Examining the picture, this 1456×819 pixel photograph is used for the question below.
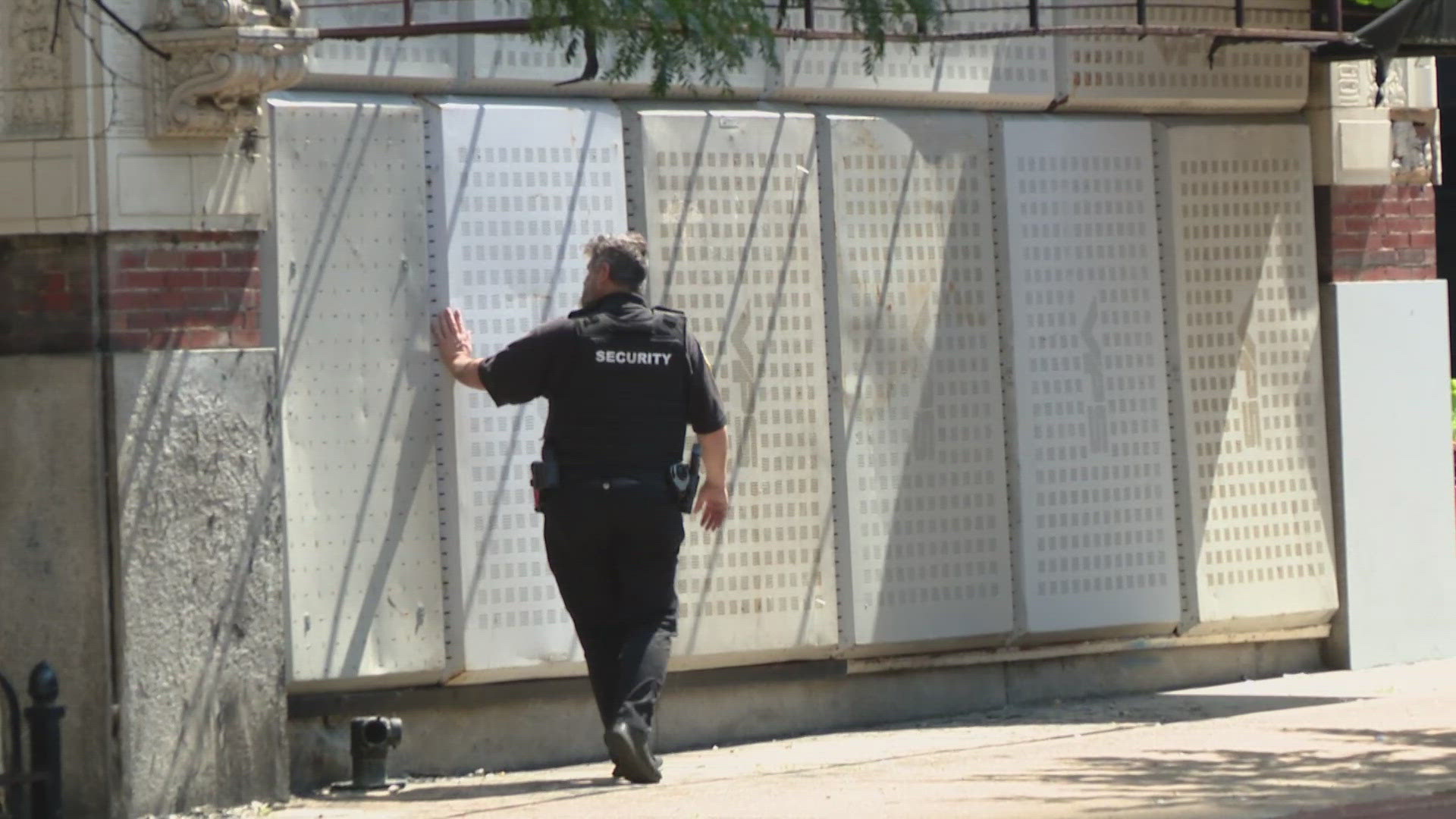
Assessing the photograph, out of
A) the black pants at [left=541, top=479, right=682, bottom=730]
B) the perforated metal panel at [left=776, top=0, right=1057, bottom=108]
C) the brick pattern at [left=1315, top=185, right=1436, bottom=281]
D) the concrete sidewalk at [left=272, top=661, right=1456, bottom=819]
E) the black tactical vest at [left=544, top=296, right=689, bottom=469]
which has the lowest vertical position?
the concrete sidewalk at [left=272, top=661, right=1456, bottom=819]

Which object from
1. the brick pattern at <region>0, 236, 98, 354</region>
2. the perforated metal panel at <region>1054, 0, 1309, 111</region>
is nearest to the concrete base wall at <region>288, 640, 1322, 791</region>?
the brick pattern at <region>0, 236, 98, 354</region>

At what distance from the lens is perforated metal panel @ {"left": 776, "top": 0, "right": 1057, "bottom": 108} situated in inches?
412

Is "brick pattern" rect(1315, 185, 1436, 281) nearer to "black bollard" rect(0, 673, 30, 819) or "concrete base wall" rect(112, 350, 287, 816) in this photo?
"concrete base wall" rect(112, 350, 287, 816)

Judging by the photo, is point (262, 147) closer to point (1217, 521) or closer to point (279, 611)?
point (279, 611)

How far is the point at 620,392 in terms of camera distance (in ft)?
29.5

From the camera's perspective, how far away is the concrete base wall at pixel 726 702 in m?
9.29

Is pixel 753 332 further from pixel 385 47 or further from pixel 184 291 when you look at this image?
pixel 184 291

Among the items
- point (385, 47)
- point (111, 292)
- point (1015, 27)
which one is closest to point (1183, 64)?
point (1015, 27)

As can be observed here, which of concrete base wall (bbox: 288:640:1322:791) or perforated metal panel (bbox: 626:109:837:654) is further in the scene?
perforated metal panel (bbox: 626:109:837:654)

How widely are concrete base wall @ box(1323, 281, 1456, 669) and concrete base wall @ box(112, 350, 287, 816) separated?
5.23 meters

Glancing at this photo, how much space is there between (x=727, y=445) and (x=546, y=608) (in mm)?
888

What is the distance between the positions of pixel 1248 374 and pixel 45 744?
6.04 m

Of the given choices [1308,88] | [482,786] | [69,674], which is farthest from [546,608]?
[1308,88]

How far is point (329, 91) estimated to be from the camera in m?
9.28
